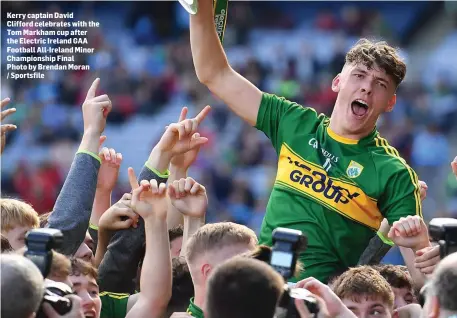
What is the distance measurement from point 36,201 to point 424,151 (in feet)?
16.6

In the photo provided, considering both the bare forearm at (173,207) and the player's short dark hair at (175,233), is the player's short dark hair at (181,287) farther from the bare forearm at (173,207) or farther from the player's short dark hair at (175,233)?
the bare forearm at (173,207)

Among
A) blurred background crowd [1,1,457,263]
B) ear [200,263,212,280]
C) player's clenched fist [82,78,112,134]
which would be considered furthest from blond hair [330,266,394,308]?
blurred background crowd [1,1,457,263]

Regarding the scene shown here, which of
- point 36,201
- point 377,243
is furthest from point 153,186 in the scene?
point 36,201

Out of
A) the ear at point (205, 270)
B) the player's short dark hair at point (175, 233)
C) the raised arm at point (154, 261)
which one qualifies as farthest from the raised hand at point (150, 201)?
the player's short dark hair at point (175, 233)

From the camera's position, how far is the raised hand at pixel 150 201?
169 inches

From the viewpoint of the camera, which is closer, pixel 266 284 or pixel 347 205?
pixel 266 284

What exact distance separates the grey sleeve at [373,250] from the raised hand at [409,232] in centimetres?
67

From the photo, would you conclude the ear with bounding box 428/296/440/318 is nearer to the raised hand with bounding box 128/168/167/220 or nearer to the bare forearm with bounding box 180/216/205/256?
the raised hand with bounding box 128/168/167/220

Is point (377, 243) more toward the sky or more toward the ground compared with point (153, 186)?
more toward the ground

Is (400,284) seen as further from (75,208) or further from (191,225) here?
(75,208)

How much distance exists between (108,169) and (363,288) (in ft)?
6.08

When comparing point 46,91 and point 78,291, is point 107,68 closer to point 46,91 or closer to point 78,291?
point 46,91

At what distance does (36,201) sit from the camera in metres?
13.4

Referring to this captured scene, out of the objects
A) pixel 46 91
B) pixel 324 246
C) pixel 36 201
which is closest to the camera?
pixel 324 246
